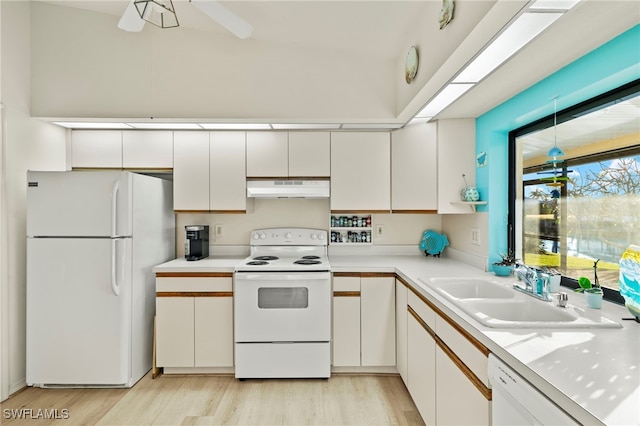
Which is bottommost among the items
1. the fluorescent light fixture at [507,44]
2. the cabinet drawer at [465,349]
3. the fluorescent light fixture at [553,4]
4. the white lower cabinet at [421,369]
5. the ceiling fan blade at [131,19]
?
the white lower cabinet at [421,369]

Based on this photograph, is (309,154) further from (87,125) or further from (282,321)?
(87,125)

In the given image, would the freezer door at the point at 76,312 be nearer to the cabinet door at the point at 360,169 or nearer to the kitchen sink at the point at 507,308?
the cabinet door at the point at 360,169

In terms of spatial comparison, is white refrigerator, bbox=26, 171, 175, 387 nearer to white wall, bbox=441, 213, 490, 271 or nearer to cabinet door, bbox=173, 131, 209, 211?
cabinet door, bbox=173, 131, 209, 211

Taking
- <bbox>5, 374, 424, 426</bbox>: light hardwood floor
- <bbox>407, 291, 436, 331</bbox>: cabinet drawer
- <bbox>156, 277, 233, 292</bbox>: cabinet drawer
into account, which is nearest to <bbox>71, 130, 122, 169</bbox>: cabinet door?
<bbox>156, 277, 233, 292</bbox>: cabinet drawer

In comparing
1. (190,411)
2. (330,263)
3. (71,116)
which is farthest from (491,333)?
(71,116)

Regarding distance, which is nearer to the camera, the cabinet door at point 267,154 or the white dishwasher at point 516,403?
the white dishwasher at point 516,403

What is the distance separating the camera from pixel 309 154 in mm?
3061

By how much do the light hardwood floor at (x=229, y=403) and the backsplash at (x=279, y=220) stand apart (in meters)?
1.24

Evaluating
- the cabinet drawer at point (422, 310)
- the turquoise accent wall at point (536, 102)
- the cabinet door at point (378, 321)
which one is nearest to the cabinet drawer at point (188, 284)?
the cabinet door at point (378, 321)

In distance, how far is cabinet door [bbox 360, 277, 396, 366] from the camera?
2.77 metres

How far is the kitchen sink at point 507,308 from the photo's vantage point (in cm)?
136

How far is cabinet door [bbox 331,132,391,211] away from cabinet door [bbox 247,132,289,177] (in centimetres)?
43

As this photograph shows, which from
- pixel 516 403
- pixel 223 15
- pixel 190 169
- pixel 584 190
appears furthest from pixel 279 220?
pixel 516 403

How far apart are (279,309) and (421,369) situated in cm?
112
